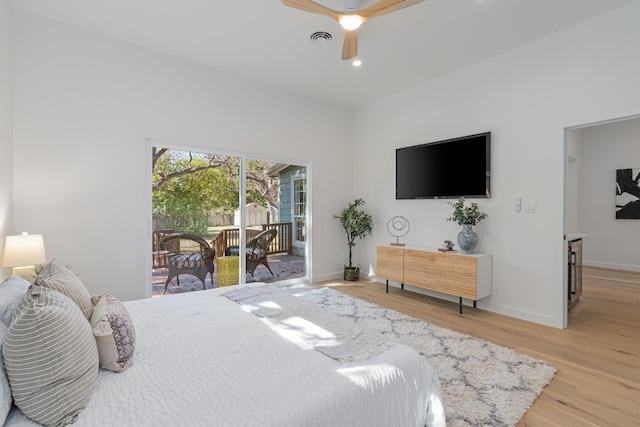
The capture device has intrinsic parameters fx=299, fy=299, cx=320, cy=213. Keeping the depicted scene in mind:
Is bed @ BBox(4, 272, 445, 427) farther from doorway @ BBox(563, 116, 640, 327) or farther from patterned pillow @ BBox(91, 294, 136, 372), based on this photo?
doorway @ BBox(563, 116, 640, 327)

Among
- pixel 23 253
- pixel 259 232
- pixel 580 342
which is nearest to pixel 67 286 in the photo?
pixel 23 253

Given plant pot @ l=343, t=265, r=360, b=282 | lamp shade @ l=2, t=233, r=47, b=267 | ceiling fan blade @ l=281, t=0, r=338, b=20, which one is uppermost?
ceiling fan blade @ l=281, t=0, r=338, b=20

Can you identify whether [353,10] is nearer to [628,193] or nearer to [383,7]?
[383,7]

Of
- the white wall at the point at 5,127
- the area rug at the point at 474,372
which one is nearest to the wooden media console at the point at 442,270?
the area rug at the point at 474,372

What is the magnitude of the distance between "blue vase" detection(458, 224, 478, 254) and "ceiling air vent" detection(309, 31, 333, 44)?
2.63 meters

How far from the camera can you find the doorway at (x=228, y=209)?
12.1 feet

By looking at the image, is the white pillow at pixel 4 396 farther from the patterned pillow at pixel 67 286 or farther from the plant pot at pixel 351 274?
the plant pot at pixel 351 274

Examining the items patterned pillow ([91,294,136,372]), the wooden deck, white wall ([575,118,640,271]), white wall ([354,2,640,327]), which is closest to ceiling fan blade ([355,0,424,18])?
white wall ([354,2,640,327])

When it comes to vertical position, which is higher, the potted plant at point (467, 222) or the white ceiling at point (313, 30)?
the white ceiling at point (313, 30)

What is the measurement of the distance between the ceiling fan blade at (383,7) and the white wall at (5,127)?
2.89 m

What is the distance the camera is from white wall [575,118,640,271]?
558 cm

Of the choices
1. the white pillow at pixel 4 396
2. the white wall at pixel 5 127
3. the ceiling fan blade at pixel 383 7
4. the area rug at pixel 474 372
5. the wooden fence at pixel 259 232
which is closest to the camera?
the white pillow at pixel 4 396

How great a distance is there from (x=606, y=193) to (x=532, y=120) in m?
4.25

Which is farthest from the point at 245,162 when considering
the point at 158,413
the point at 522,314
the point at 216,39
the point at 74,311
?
the point at 522,314
